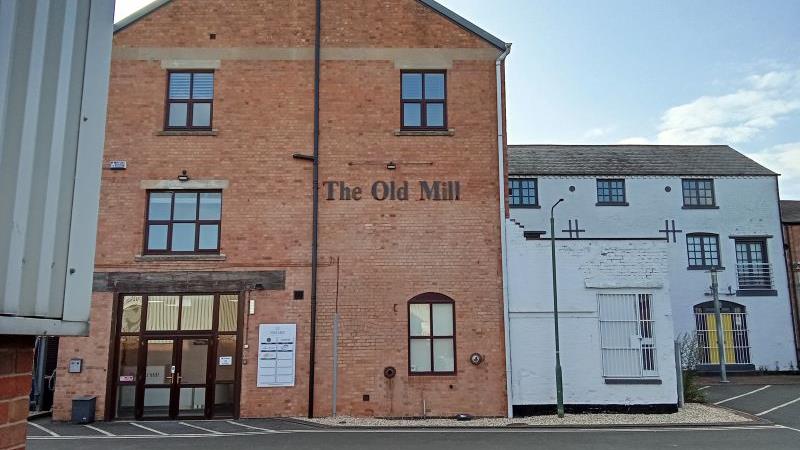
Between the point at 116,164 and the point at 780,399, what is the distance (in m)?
19.1

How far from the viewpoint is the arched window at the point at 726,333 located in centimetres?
2517

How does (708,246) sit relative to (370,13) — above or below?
below

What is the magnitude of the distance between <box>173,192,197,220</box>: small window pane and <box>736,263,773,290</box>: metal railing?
70.2ft

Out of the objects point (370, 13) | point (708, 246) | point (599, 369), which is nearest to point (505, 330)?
point (599, 369)

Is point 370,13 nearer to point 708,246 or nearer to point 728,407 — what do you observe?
point 728,407

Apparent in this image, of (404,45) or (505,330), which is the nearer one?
(505,330)

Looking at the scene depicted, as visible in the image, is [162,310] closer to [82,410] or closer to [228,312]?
[228,312]

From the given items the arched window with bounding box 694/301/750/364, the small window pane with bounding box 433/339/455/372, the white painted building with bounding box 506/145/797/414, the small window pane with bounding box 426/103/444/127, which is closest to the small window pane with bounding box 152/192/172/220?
the small window pane with bounding box 426/103/444/127

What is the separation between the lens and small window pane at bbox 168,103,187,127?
1597cm

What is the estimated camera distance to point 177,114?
52.5 feet

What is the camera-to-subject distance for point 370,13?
16406 millimetres

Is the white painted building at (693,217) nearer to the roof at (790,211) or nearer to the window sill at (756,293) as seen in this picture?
the window sill at (756,293)

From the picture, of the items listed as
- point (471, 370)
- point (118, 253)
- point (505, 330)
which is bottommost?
point (471, 370)

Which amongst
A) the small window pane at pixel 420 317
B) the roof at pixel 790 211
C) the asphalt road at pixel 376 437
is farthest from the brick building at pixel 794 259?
the small window pane at pixel 420 317
